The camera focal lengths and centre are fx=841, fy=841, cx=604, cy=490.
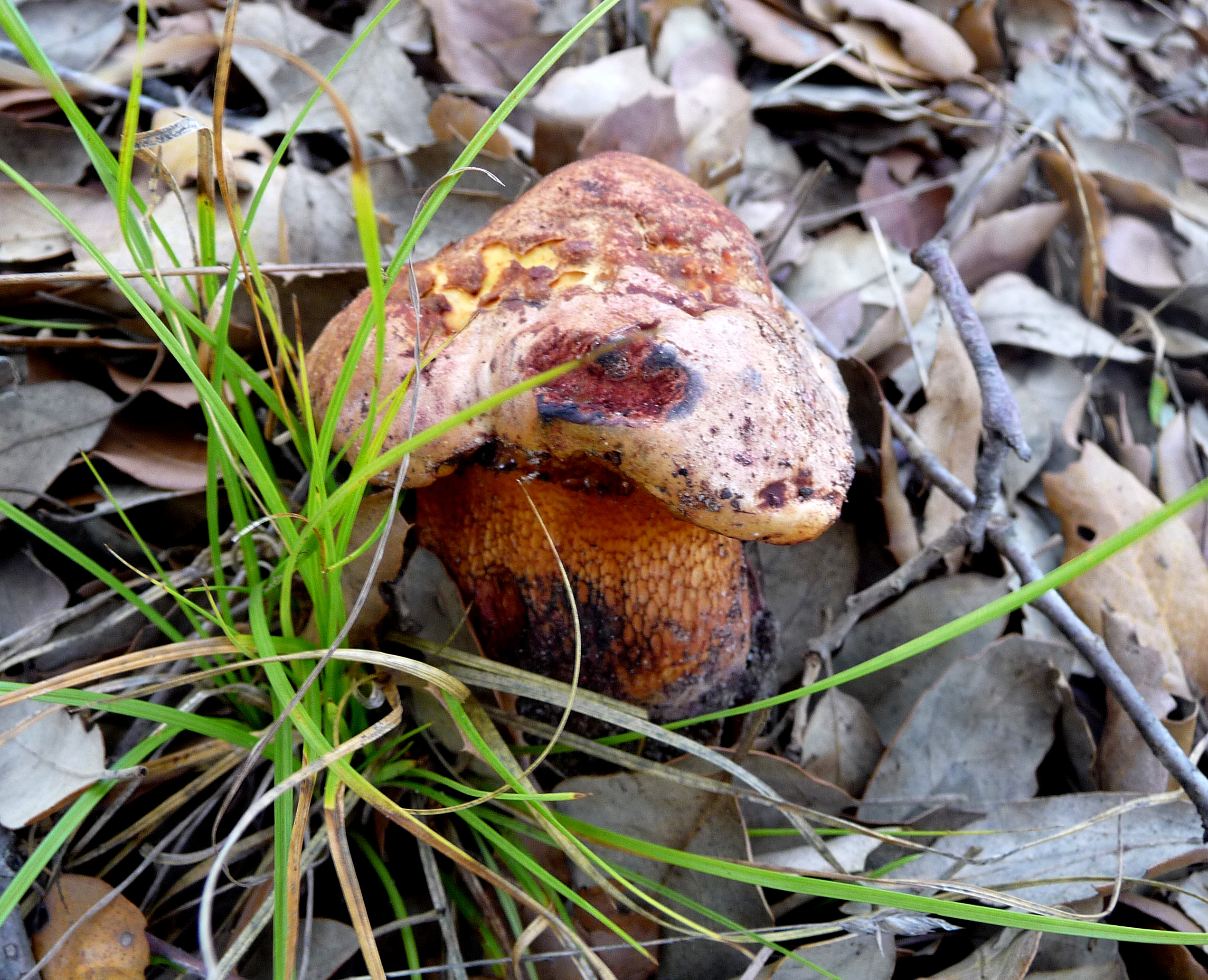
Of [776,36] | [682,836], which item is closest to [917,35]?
[776,36]

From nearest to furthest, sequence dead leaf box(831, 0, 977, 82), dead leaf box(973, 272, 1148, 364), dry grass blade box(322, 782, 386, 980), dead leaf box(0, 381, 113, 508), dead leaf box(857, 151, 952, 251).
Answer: dry grass blade box(322, 782, 386, 980), dead leaf box(0, 381, 113, 508), dead leaf box(973, 272, 1148, 364), dead leaf box(857, 151, 952, 251), dead leaf box(831, 0, 977, 82)

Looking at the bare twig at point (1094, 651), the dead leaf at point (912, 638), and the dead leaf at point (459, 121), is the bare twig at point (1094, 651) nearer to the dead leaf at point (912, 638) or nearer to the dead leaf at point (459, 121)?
the dead leaf at point (912, 638)

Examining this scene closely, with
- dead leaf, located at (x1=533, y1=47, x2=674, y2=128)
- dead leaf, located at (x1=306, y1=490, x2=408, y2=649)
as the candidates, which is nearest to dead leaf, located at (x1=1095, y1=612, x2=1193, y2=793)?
dead leaf, located at (x1=306, y1=490, x2=408, y2=649)

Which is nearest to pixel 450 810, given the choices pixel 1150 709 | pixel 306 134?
pixel 1150 709

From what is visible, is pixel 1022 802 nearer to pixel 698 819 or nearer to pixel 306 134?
pixel 698 819

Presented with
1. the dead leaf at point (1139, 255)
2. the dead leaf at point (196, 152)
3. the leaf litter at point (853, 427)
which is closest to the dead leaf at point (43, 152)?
the leaf litter at point (853, 427)

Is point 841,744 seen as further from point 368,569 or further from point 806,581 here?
point 368,569

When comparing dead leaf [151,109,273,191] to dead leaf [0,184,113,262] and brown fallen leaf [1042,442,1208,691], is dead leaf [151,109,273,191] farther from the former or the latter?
brown fallen leaf [1042,442,1208,691]
